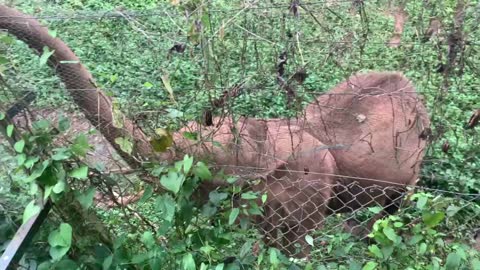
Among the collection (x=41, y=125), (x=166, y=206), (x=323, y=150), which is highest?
(x=41, y=125)

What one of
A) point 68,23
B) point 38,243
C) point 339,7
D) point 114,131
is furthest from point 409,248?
point 68,23

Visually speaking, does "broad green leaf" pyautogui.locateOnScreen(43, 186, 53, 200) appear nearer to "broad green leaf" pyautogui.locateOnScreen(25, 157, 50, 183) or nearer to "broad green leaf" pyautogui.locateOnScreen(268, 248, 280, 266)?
"broad green leaf" pyautogui.locateOnScreen(25, 157, 50, 183)

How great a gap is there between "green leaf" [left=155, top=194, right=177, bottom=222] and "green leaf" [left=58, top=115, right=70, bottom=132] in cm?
57

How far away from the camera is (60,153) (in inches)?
129

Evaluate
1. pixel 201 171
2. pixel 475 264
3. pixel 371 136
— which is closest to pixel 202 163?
pixel 201 171

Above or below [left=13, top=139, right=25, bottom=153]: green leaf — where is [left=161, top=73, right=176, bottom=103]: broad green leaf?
above

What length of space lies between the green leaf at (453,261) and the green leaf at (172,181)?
131 cm

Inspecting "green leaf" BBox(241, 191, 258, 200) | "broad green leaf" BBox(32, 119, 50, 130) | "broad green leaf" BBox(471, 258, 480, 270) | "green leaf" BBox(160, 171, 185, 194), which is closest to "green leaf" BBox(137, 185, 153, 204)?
"green leaf" BBox(160, 171, 185, 194)

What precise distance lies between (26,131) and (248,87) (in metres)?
1.12

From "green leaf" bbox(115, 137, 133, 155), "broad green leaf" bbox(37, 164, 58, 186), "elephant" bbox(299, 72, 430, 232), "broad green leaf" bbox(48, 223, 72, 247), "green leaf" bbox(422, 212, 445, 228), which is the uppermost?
"green leaf" bbox(115, 137, 133, 155)

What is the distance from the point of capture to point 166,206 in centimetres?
334

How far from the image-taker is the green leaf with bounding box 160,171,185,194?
3.26 meters

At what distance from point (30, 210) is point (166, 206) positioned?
26.0 inches

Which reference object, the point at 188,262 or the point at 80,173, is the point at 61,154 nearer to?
the point at 80,173
